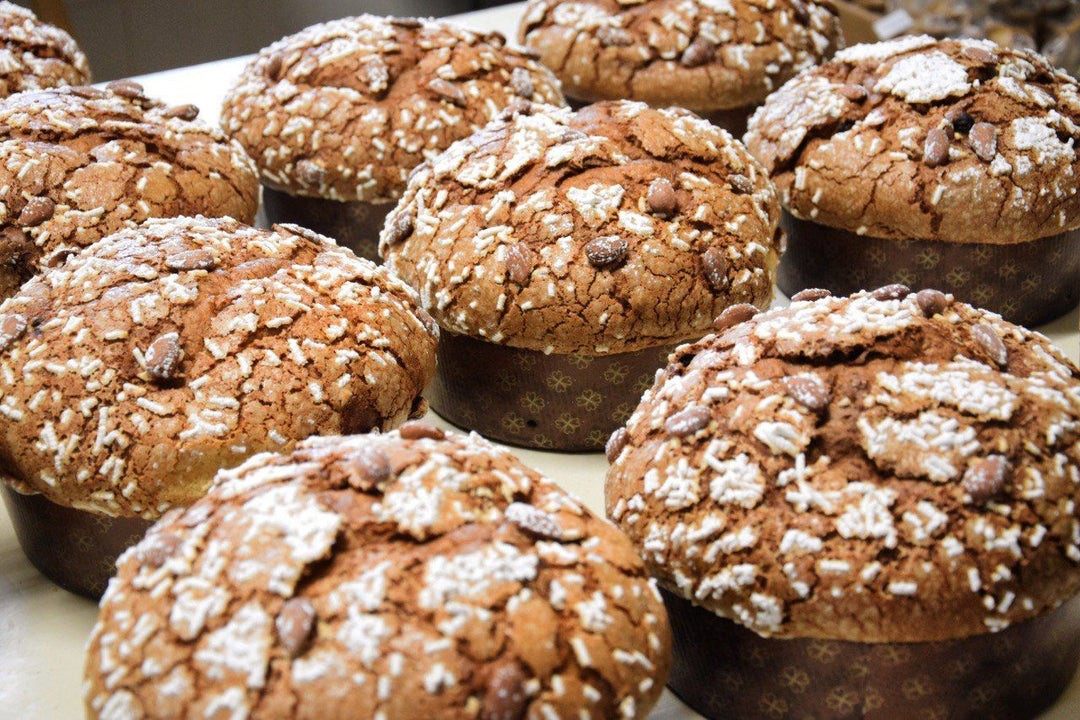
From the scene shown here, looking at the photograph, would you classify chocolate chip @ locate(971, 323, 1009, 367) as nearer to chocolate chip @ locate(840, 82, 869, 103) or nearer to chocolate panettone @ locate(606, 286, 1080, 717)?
chocolate panettone @ locate(606, 286, 1080, 717)

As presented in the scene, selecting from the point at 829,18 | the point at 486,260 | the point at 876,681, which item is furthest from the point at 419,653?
the point at 829,18

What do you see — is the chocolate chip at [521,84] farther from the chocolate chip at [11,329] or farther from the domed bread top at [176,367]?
the chocolate chip at [11,329]

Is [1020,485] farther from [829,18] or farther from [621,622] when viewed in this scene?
[829,18]

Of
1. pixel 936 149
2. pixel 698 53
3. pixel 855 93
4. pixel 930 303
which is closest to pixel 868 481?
pixel 930 303

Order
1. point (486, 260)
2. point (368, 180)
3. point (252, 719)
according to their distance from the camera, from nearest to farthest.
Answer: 1. point (252, 719)
2. point (486, 260)
3. point (368, 180)

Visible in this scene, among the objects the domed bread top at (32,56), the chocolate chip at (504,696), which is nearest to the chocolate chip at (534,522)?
the chocolate chip at (504,696)

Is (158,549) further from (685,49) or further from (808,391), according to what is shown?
(685,49)
